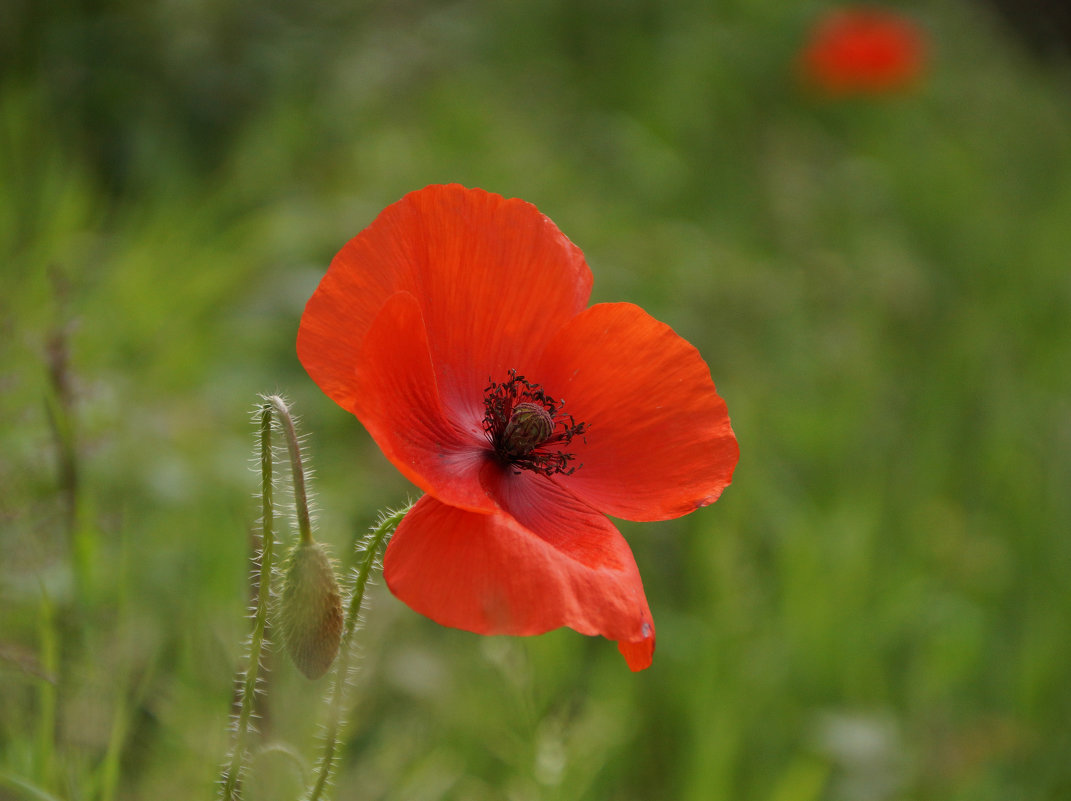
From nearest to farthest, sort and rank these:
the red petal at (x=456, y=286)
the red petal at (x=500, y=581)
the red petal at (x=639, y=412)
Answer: the red petal at (x=500, y=581)
the red petal at (x=456, y=286)
the red petal at (x=639, y=412)

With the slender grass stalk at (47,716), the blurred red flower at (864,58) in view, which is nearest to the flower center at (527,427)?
the slender grass stalk at (47,716)

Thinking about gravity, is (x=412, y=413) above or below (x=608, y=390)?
below

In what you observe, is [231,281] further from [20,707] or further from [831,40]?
[831,40]

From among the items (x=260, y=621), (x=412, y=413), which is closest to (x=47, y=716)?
(x=260, y=621)

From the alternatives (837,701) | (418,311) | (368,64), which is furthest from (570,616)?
(368,64)

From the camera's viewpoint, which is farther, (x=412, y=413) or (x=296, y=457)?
(x=412, y=413)

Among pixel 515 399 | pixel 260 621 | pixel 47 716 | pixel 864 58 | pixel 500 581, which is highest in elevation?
pixel 864 58

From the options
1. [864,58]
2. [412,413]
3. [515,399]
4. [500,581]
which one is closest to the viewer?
[500,581]

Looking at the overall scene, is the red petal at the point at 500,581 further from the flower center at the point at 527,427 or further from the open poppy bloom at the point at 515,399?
the flower center at the point at 527,427

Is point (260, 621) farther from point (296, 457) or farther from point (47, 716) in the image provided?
point (47, 716)
